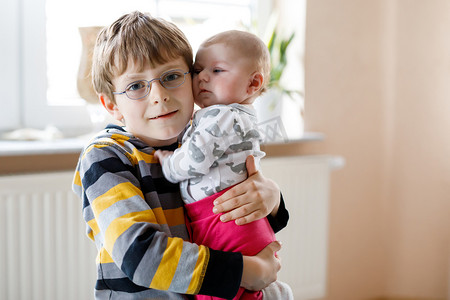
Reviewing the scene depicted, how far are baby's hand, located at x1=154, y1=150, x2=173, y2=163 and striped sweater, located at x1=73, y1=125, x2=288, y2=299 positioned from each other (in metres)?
0.02

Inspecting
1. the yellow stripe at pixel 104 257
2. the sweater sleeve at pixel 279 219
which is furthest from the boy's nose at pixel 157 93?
the sweater sleeve at pixel 279 219

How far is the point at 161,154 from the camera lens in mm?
1087

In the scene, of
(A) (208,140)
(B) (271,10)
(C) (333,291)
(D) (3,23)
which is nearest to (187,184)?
(A) (208,140)

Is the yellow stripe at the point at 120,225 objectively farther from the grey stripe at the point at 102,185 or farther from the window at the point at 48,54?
the window at the point at 48,54

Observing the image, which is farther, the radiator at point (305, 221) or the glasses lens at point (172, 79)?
the radiator at point (305, 221)

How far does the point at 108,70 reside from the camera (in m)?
1.06

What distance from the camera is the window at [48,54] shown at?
83.7 inches

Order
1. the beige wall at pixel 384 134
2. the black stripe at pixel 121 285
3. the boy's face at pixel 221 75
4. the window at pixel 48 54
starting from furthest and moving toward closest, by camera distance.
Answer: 1. the beige wall at pixel 384 134
2. the window at pixel 48 54
3. the boy's face at pixel 221 75
4. the black stripe at pixel 121 285

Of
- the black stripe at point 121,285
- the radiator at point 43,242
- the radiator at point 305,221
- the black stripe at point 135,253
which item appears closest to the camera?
the black stripe at point 135,253

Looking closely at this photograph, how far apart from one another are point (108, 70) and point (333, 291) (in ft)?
7.18

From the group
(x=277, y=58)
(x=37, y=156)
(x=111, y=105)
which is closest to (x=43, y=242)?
(x=37, y=156)

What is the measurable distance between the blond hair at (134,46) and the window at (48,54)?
46.8 inches

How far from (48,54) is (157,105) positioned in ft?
4.45

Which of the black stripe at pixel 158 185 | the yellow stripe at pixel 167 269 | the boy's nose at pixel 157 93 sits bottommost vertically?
the yellow stripe at pixel 167 269
